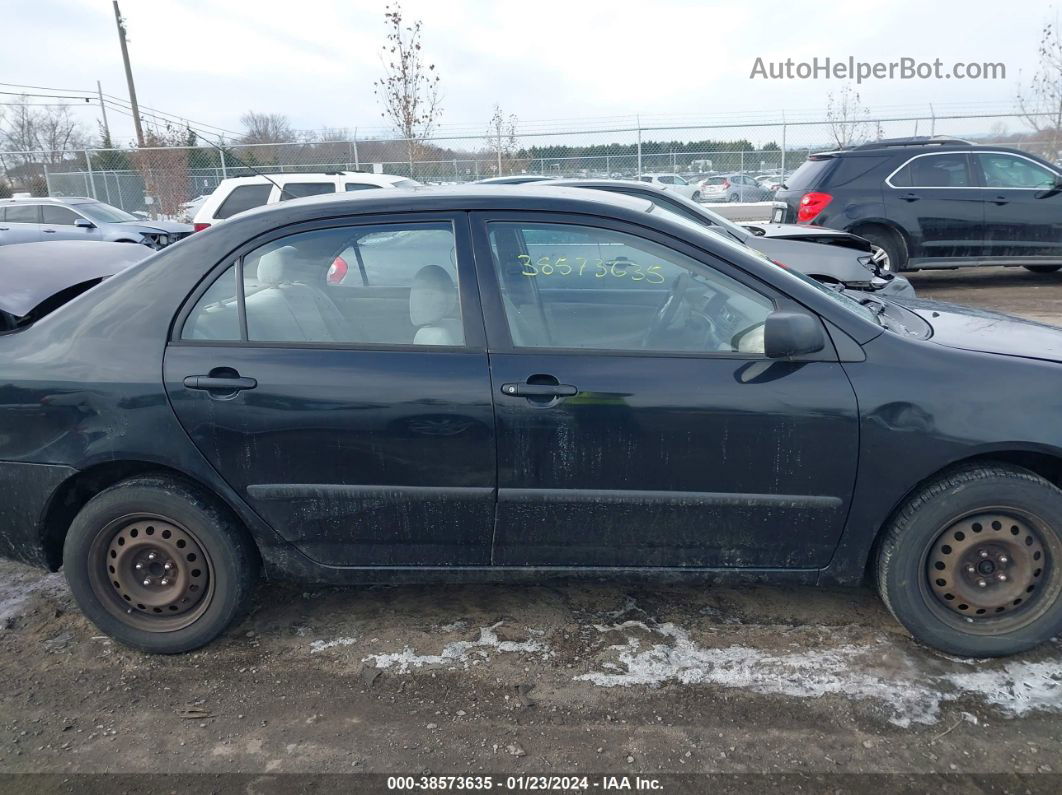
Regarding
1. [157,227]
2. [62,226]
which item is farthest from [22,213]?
[157,227]

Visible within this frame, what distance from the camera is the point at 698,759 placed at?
2.48 m

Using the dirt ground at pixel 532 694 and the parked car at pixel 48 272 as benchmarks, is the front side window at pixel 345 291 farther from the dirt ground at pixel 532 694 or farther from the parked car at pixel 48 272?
the dirt ground at pixel 532 694

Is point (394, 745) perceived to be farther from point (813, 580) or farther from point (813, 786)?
point (813, 580)

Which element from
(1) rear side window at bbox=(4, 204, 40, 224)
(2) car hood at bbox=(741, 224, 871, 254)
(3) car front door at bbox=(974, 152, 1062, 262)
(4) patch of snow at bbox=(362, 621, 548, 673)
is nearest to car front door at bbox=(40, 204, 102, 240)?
(1) rear side window at bbox=(4, 204, 40, 224)

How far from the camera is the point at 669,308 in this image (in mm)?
3018

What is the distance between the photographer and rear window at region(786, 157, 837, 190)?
10.2 meters

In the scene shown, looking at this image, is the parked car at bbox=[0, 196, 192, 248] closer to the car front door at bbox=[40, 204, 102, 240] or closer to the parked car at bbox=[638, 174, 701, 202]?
the car front door at bbox=[40, 204, 102, 240]

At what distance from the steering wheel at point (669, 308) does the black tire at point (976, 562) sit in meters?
1.06

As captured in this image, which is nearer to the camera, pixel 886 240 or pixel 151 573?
pixel 151 573

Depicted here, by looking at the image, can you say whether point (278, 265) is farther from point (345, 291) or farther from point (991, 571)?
point (991, 571)

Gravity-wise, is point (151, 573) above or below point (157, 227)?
below

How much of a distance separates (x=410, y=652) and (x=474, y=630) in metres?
0.27

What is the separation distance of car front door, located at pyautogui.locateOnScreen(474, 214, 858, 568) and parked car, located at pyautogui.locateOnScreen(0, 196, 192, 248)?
488 inches

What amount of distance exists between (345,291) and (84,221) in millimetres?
13975
